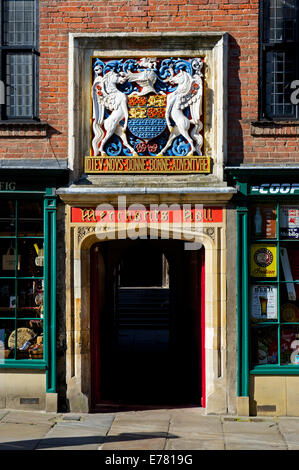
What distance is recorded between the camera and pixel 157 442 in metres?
8.03

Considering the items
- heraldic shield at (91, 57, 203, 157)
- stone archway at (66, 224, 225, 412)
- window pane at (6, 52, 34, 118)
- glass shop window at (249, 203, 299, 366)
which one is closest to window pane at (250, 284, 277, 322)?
glass shop window at (249, 203, 299, 366)

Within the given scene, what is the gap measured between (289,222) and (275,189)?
61cm

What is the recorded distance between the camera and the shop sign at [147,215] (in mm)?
9406

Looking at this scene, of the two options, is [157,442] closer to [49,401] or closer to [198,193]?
[49,401]

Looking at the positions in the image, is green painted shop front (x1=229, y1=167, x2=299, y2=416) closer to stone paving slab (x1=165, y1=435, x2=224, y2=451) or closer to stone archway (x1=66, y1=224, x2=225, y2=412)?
stone archway (x1=66, y1=224, x2=225, y2=412)

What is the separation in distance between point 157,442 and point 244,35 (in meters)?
6.44

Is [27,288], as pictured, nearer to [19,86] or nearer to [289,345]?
[19,86]

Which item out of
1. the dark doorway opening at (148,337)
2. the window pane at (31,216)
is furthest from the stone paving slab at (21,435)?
the window pane at (31,216)

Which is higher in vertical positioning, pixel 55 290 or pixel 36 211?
pixel 36 211

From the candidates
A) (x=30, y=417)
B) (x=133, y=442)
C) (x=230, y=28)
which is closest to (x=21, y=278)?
(x=30, y=417)

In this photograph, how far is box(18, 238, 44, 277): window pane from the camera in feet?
31.7

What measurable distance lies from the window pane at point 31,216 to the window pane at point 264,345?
12.9 ft

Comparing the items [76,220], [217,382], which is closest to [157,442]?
[217,382]

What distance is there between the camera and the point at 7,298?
9.74m
